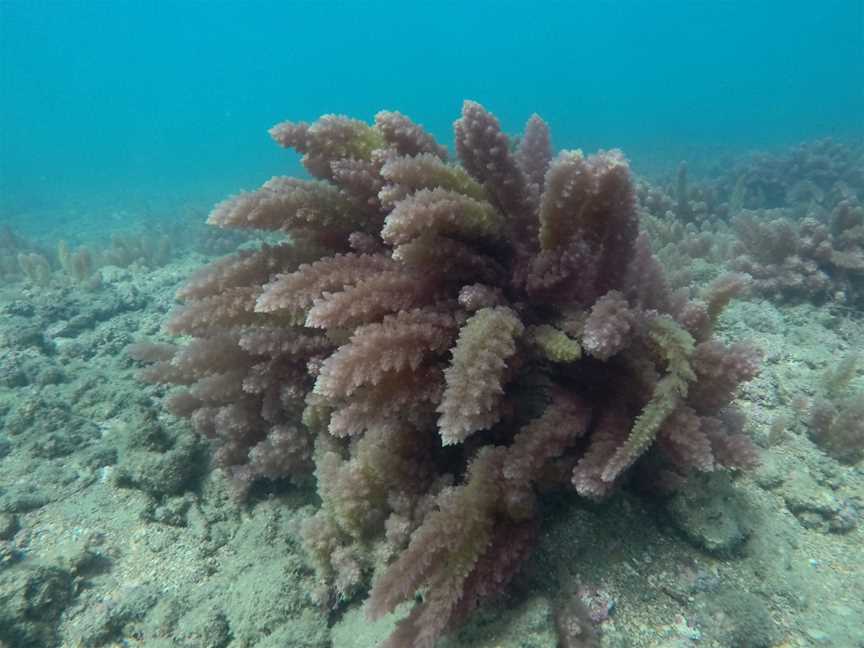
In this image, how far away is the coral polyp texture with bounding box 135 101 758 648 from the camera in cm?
216

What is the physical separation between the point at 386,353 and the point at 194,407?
189 centimetres

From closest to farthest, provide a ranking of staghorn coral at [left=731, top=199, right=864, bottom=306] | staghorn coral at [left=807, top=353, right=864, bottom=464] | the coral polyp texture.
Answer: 1. the coral polyp texture
2. staghorn coral at [left=807, top=353, right=864, bottom=464]
3. staghorn coral at [left=731, top=199, right=864, bottom=306]

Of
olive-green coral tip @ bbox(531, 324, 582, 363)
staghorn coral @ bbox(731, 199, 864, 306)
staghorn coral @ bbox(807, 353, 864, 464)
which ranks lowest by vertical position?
staghorn coral @ bbox(807, 353, 864, 464)

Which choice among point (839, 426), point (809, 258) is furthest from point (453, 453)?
point (809, 258)

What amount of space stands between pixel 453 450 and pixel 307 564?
3.25 ft

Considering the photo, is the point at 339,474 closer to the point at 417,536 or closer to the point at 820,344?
the point at 417,536

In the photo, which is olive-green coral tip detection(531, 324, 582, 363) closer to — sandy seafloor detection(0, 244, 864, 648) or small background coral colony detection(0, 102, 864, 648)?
small background coral colony detection(0, 102, 864, 648)

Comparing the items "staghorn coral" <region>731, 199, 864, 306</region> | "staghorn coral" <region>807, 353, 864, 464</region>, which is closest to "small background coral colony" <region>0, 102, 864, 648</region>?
"staghorn coral" <region>807, 353, 864, 464</region>

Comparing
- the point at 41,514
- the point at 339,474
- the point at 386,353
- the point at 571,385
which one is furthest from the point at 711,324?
the point at 41,514

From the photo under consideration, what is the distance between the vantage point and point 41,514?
3355mm

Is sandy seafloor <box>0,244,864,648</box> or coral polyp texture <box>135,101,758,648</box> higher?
coral polyp texture <box>135,101,758,648</box>

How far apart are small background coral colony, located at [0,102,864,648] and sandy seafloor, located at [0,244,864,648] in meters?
0.01

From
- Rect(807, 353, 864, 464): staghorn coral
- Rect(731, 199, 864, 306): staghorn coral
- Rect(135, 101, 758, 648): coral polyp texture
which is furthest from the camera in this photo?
Rect(731, 199, 864, 306): staghorn coral

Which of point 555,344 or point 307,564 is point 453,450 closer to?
point 555,344
